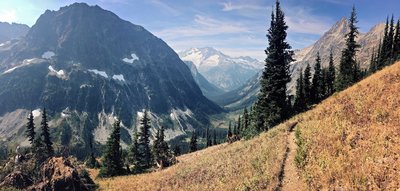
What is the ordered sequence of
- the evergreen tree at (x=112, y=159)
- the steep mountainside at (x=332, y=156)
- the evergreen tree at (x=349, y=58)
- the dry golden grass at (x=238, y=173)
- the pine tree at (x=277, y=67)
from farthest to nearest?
the evergreen tree at (x=349, y=58)
the evergreen tree at (x=112, y=159)
the pine tree at (x=277, y=67)
the dry golden grass at (x=238, y=173)
the steep mountainside at (x=332, y=156)

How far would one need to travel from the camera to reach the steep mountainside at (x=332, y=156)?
18.6m

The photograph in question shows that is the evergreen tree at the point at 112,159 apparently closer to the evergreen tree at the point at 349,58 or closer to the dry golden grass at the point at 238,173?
the dry golden grass at the point at 238,173

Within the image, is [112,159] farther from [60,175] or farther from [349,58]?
[349,58]

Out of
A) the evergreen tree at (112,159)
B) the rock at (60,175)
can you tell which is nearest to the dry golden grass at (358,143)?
the rock at (60,175)

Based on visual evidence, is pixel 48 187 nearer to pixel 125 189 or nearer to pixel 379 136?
pixel 125 189

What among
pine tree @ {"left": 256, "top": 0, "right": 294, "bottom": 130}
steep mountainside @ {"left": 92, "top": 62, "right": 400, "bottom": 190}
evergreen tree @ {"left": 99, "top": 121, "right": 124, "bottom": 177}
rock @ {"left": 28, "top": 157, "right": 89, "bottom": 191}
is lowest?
evergreen tree @ {"left": 99, "top": 121, "right": 124, "bottom": 177}

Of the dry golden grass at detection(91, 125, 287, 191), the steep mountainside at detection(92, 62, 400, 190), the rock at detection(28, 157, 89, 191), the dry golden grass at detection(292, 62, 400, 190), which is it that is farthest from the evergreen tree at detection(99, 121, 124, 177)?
the dry golden grass at detection(292, 62, 400, 190)

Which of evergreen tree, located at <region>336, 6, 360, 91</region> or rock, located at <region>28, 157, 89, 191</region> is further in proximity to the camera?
evergreen tree, located at <region>336, 6, 360, 91</region>

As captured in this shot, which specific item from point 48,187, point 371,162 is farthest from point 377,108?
point 48,187

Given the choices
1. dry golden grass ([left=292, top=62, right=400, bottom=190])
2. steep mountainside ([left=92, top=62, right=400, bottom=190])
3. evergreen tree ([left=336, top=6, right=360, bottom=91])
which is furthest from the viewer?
evergreen tree ([left=336, top=6, right=360, bottom=91])

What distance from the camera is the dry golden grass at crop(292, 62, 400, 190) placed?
17828 mm

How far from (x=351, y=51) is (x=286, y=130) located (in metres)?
56.8

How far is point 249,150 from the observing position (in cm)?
3419

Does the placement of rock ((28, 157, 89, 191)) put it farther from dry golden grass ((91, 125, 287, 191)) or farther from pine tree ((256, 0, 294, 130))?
pine tree ((256, 0, 294, 130))
